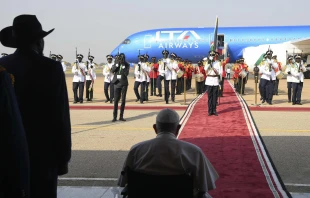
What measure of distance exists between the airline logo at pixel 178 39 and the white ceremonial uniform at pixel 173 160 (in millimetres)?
27533

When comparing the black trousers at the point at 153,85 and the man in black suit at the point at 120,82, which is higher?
the man in black suit at the point at 120,82

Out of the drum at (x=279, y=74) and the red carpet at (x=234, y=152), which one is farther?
the drum at (x=279, y=74)

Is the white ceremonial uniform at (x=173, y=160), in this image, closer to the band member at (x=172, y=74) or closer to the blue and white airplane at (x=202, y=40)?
the band member at (x=172, y=74)

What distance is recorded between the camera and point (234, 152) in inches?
273

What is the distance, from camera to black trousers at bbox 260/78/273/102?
14584 millimetres

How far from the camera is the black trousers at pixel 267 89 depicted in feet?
47.8

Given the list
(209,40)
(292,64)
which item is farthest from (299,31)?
(292,64)

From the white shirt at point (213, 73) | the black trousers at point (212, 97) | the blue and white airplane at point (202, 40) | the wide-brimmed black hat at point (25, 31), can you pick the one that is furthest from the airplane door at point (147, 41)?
the wide-brimmed black hat at point (25, 31)

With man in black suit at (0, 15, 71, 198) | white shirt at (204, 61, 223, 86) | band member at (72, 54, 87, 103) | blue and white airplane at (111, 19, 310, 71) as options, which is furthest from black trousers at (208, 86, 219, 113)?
blue and white airplane at (111, 19, 310, 71)

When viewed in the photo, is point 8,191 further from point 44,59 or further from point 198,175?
point 198,175

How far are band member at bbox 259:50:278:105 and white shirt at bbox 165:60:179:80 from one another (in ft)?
10.0

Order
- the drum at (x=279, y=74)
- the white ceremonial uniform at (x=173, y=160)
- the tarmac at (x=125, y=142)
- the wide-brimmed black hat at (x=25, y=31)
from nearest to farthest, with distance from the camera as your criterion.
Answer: the white ceremonial uniform at (x=173, y=160), the wide-brimmed black hat at (x=25, y=31), the tarmac at (x=125, y=142), the drum at (x=279, y=74)

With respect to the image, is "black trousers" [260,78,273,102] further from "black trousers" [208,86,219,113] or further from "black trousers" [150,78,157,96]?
"black trousers" [150,78,157,96]

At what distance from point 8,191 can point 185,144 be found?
4.09 feet
